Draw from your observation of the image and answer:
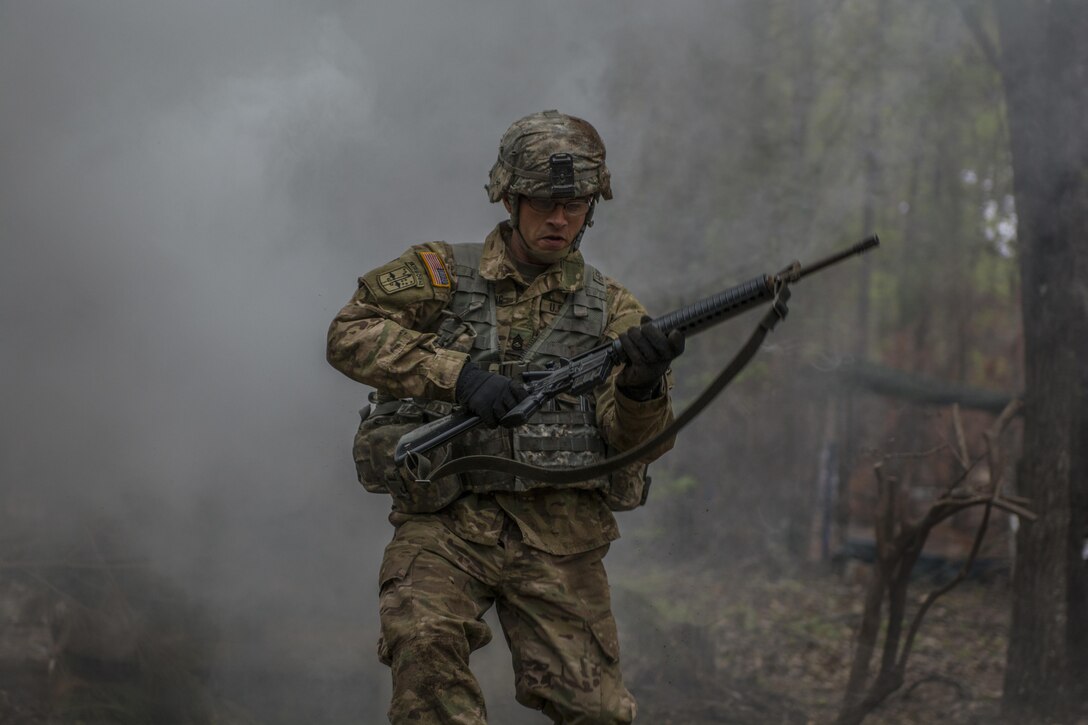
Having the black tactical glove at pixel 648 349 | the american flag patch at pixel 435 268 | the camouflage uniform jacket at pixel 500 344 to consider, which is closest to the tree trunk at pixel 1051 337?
the camouflage uniform jacket at pixel 500 344

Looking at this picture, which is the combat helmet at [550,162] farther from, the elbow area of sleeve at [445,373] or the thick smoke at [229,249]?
the thick smoke at [229,249]

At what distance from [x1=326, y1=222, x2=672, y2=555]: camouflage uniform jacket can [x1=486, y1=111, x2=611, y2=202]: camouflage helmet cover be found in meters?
0.24

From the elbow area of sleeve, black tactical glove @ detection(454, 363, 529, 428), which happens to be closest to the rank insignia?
the elbow area of sleeve

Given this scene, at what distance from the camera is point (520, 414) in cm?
346

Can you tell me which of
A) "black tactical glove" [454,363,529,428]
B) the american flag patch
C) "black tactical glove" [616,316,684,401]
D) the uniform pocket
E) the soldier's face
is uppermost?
the soldier's face

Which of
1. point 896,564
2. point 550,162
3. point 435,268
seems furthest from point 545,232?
point 896,564

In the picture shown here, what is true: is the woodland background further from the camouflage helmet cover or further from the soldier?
the camouflage helmet cover

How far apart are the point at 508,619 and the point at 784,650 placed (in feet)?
12.8

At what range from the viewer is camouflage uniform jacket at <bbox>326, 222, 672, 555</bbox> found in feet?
11.9

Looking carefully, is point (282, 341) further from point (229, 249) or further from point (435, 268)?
point (435, 268)

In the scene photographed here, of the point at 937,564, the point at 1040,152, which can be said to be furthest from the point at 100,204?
the point at 937,564

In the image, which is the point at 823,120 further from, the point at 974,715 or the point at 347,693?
the point at 347,693

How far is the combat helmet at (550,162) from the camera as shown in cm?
376

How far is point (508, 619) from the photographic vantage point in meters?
3.85
